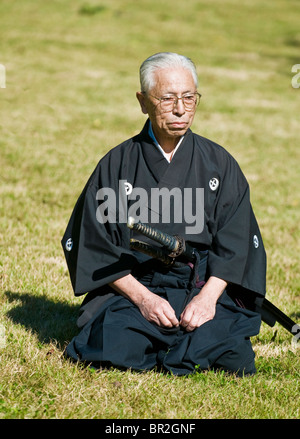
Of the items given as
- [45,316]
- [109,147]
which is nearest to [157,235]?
[45,316]

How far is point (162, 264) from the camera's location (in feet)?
13.4

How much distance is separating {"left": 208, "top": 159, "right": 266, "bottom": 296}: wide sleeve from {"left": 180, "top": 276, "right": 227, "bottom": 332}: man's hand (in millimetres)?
61

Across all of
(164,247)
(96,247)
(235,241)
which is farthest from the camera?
(235,241)

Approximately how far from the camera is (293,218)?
8.19 meters

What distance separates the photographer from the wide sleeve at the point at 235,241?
4.00 m

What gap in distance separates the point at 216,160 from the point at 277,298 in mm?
1949

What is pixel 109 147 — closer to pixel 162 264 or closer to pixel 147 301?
pixel 162 264

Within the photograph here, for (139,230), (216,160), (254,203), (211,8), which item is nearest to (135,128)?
(254,203)

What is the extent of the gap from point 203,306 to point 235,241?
464 millimetres

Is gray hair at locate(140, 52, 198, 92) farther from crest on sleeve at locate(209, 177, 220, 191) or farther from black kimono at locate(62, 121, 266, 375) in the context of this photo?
crest on sleeve at locate(209, 177, 220, 191)

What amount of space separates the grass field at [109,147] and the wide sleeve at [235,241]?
0.60m

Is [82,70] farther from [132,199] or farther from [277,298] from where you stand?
[132,199]

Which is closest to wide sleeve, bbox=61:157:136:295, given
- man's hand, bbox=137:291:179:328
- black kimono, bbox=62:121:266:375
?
black kimono, bbox=62:121:266:375

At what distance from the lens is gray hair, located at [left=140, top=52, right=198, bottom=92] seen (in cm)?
385
